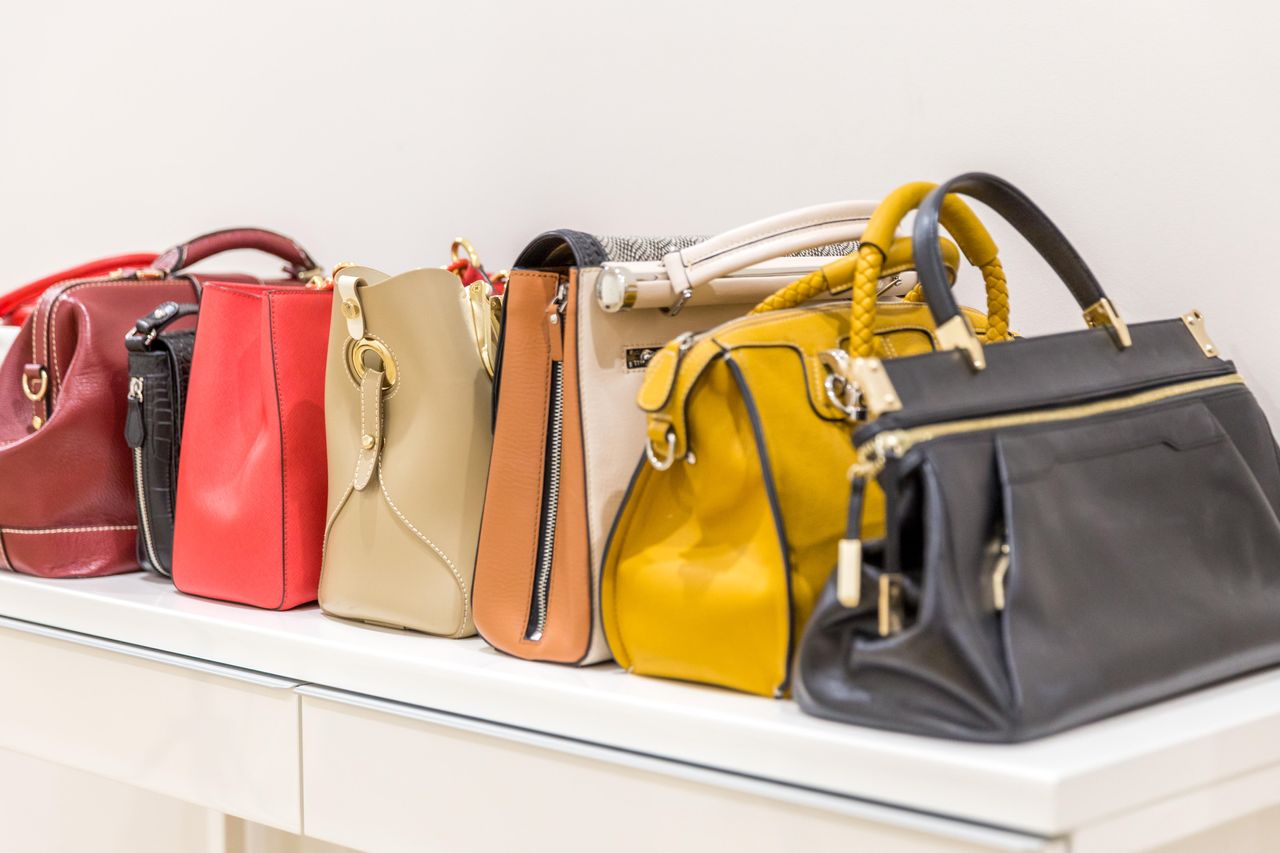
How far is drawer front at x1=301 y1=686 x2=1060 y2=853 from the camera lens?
654mm

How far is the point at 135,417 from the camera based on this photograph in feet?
3.53

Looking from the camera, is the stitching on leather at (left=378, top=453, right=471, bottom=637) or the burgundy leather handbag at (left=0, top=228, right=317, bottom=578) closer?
the stitching on leather at (left=378, top=453, right=471, bottom=637)

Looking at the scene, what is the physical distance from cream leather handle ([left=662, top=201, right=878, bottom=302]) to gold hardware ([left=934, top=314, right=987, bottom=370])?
163mm

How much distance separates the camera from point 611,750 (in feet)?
2.46

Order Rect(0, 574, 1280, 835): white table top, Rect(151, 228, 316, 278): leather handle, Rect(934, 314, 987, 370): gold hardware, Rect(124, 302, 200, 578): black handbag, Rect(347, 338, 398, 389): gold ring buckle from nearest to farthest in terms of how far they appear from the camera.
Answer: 1. Rect(0, 574, 1280, 835): white table top
2. Rect(934, 314, 987, 370): gold hardware
3. Rect(347, 338, 398, 389): gold ring buckle
4. Rect(124, 302, 200, 578): black handbag
5. Rect(151, 228, 316, 278): leather handle

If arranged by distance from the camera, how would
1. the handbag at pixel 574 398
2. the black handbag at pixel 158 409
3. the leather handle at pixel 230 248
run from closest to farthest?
the handbag at pixel 574 398 → the black handbag at pixel 158 409 → the leather handle at pixel 230 248

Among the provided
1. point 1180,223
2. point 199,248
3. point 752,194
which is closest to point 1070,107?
point 1180,223

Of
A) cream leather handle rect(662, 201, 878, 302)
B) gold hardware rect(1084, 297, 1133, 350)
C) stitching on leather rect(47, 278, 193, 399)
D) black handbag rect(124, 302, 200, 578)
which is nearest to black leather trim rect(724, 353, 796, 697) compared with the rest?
cream leather handle rect(662, 201, 878, 302)

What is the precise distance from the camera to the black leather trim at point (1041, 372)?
0.68 meters

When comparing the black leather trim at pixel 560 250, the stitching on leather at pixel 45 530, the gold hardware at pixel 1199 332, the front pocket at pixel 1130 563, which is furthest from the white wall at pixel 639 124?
the stitching on leather at pixel 45 530

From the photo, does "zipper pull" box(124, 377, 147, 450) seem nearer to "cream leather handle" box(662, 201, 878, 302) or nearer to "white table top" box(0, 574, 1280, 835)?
"white table top" box(0, 574, 1280, 835)

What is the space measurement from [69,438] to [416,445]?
0.39 m

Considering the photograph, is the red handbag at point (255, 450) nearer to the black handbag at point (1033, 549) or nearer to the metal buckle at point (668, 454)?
the metal buckle at point (668, 454)

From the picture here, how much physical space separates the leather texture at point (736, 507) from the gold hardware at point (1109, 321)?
0.58 feet
